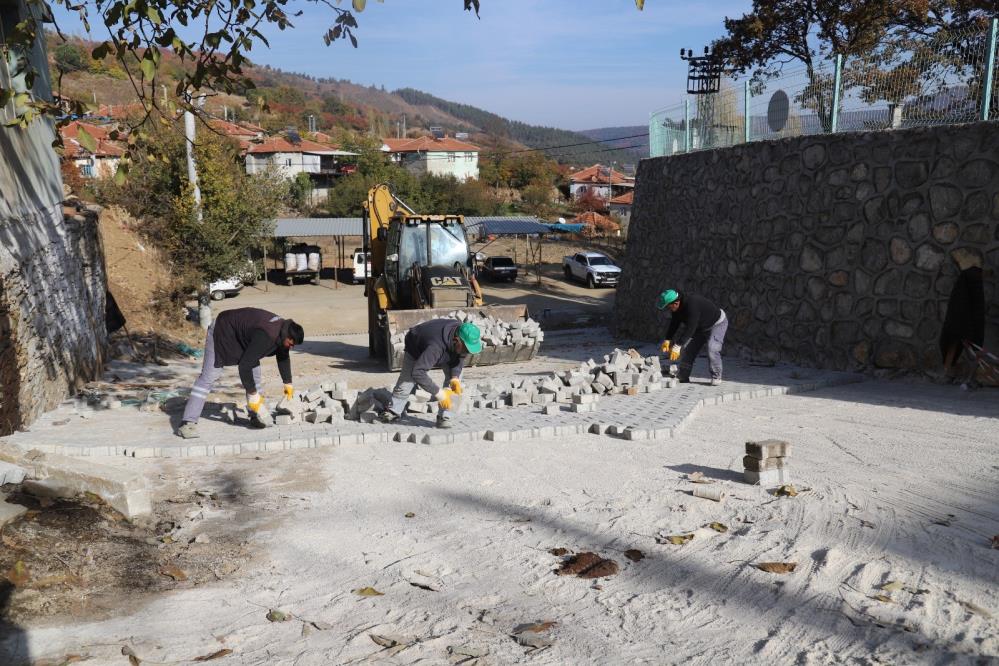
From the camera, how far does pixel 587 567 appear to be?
4.86m

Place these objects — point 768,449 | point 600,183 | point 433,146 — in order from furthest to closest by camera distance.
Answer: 1. point 600,183
2. point 433,146
3. point 768,449

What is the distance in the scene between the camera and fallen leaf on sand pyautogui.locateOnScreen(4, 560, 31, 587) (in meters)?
4.41

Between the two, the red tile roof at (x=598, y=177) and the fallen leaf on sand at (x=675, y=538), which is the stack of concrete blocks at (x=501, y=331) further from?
the red tile roof at (x=598, y=177)

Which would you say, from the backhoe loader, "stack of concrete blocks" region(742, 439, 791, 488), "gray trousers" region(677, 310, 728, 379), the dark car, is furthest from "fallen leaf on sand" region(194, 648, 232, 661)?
the dark car

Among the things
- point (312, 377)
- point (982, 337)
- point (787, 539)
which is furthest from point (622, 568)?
point (312, 377)

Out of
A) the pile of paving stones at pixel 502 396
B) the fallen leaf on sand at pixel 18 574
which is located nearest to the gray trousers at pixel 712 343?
the pile of paving stones at pixel 502 396

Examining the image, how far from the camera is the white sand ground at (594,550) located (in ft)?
12.9

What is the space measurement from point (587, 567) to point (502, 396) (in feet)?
16.2

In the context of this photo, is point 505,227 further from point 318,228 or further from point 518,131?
point 518,131

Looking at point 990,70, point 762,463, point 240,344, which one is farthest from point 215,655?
point 990,70

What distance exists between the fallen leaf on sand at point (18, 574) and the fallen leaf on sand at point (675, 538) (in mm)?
3872

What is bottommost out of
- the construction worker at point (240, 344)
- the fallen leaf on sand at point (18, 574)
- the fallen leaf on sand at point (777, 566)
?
the fallen leaf on sand at point (777, 566)

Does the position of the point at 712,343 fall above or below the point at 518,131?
below

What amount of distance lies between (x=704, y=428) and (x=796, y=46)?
2193cm
